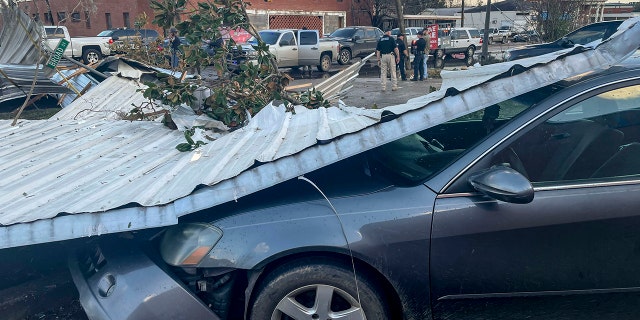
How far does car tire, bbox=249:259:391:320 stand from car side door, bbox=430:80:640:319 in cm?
35

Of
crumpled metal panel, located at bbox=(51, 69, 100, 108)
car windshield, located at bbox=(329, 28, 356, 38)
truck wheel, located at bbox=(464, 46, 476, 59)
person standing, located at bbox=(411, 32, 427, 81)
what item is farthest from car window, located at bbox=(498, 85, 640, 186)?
truck wheel, located at bbox=(464, 46, 476, 59)

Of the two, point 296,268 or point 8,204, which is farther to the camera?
point 8,204

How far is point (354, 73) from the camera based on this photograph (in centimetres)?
659

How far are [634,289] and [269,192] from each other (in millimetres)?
1917

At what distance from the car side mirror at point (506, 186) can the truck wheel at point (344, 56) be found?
22.7 meters

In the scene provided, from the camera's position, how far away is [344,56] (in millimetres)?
24844

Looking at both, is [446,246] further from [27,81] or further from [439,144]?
[27,81]

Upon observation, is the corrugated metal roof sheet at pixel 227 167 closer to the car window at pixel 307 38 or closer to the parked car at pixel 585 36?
the parked car at pixel 585 36

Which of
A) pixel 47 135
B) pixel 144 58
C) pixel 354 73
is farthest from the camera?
pixel 144 58

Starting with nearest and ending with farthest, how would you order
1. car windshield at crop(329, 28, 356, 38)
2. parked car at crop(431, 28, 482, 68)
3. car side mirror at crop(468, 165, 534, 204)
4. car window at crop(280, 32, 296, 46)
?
car side mirror at crop(468, 165, 534, 204)
car window at crop(280, 32, 296, 46)
car windshield at crop(329, 28, 356, 38)
parked car at crop(431, 28, 482, 68)

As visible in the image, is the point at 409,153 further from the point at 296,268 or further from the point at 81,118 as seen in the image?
the point at 81,118

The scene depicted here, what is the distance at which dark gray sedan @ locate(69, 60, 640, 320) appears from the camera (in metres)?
2.52

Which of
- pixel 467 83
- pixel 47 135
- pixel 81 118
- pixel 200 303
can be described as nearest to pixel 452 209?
pixel 467 83

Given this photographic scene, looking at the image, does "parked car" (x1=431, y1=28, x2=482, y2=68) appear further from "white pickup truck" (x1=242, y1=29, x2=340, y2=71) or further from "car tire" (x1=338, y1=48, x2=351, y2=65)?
"white pickup truck" (x1=242, y1=29, x2=340, y2=71)
